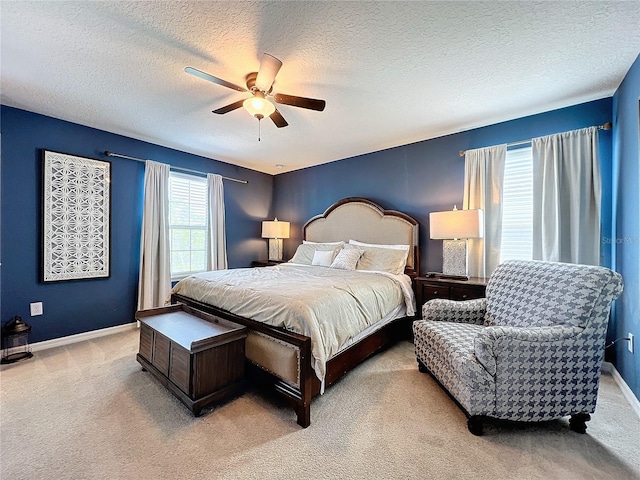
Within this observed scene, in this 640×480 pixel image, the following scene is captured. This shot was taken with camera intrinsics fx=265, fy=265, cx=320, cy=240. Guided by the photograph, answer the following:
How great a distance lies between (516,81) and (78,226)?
15.9ft

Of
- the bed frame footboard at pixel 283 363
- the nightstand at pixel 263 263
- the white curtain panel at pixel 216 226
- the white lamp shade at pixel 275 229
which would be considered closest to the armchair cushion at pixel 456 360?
the bed frame footboard at pixel 283 363

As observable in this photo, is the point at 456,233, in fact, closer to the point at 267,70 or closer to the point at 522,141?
the point at 522,141

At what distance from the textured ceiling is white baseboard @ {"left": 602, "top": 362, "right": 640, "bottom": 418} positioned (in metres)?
2.51

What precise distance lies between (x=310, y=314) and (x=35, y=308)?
10.8 ft

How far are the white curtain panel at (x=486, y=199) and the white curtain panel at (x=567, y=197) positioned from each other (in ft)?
1.05

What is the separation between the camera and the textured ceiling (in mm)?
1605

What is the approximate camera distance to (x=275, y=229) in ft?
16.6

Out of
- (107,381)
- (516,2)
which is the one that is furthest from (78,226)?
(516,2)

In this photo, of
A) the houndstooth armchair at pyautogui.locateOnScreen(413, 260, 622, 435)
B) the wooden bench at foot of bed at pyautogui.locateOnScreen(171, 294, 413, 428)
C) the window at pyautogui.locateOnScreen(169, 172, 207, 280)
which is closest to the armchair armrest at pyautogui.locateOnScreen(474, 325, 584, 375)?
the houndstooth armchair at pyautogui.locateOnScreen(413, 260, 622, 435)

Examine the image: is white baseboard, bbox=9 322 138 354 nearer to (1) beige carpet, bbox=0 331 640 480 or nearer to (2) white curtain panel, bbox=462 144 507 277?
(1) beige carpet, bbox=0 331 640 480

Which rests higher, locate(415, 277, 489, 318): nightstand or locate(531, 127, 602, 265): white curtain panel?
locate(531, 127, 602, 265): white curtain panel

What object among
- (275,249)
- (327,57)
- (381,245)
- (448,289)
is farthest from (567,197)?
(275,249)

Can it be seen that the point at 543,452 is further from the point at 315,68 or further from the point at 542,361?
the point at 315,68

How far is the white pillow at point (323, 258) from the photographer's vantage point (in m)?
3.87
